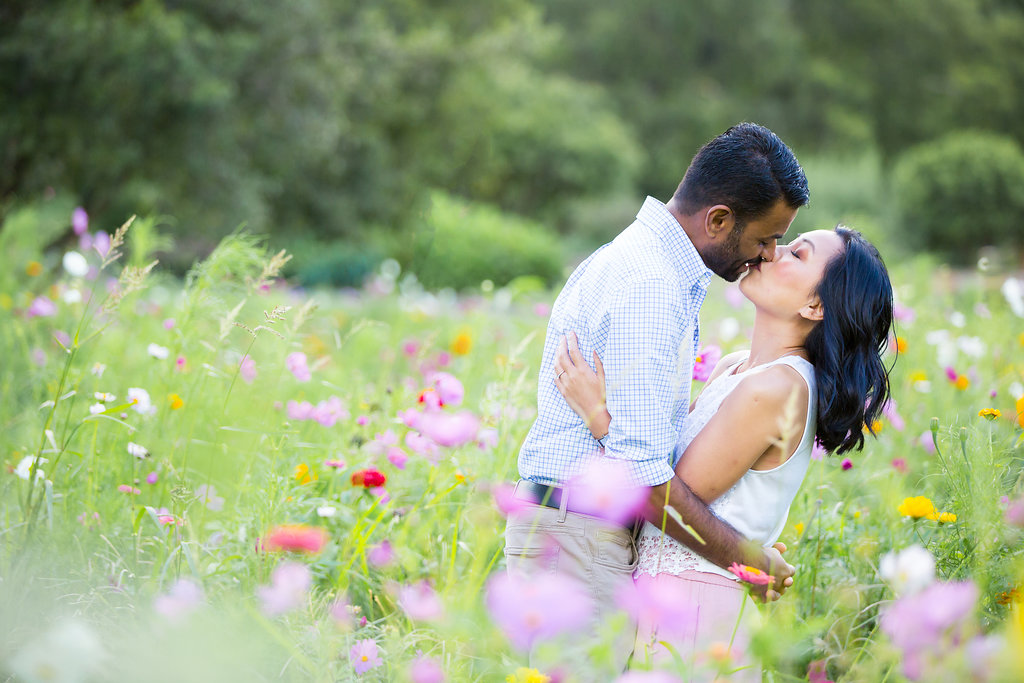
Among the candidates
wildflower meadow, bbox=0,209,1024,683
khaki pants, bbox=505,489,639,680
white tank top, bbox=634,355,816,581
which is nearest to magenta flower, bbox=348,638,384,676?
wildflower meadow, bbox=0,209,1024,683

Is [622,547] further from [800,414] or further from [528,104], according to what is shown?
[528,104]

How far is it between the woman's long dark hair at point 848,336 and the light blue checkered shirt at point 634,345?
28 cm

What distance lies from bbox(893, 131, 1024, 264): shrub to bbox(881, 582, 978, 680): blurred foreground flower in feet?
58.4

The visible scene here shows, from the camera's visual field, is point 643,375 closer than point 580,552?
Yes

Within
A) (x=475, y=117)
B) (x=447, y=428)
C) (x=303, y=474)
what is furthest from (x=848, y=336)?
(x=475, y=117)

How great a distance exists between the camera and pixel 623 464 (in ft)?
5.01

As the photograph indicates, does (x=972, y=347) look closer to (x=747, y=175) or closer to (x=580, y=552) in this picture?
(x=747, y=175)

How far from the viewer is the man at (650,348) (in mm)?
1555

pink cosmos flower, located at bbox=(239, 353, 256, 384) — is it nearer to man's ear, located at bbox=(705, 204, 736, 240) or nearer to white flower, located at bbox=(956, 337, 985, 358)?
man's ear, located at bbox=(705, 204, 736, 240)

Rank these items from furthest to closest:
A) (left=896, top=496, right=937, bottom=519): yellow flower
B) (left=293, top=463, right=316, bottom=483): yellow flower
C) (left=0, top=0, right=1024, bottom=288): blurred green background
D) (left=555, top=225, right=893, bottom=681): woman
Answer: (left=0, top=0, right=1024, bottom=288): blurred green background
(left=293, top=463, right=316, bottom=483): yellow flower
(left=896, top=496, right=937, bottom=519): yellow flower
(left=555, top=225, right=893, bottom=681): woman

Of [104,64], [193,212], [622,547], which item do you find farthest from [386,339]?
[193,212]

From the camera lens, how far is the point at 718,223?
5.70 feet

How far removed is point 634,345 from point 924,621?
80cm

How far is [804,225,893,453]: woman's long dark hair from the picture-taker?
175cm
